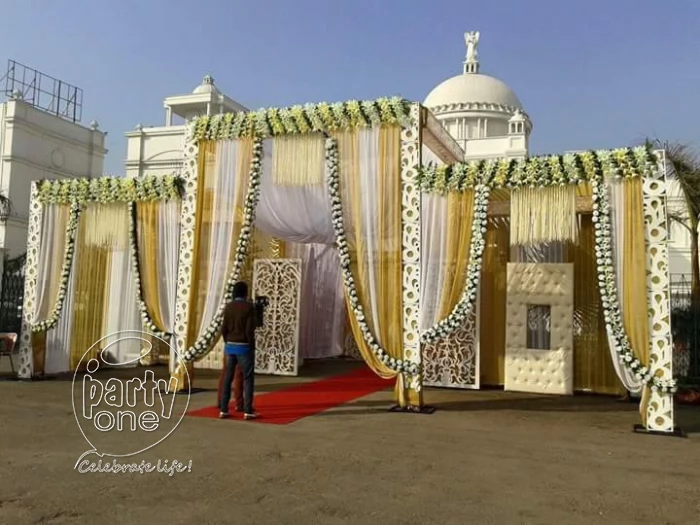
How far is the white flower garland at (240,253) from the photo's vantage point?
6945mm

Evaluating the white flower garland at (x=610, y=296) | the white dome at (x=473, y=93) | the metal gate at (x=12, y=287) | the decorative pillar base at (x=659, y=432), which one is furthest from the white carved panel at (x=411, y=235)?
the white dome at (x=473, y=93)

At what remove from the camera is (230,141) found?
23.6ft

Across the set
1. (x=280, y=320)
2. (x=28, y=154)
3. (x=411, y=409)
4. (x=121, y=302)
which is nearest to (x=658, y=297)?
(x=411, y=409)

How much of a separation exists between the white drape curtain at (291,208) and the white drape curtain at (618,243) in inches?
117

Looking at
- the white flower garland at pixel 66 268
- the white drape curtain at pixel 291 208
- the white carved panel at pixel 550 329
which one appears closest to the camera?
the white drape curtain at pixel 291 208

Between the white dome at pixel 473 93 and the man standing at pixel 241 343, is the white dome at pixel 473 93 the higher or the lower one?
the higher one

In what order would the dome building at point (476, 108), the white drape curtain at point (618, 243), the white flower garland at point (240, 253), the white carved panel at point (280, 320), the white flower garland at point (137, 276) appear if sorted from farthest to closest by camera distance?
the dome building at point (476, 108) < the white carved panel at point (280, 320) < the white flower garland at point (137, 276) < the white flower garland at point (240, 253) < the white drape curtain at point (618, 243)

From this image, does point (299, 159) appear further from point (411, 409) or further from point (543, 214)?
point (411, 409)

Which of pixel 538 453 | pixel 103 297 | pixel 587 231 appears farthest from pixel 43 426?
pixel 587 231

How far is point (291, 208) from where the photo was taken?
7.50 meters

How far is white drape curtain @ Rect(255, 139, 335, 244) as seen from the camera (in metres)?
7.07

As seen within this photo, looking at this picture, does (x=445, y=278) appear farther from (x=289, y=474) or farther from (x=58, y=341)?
(x=58, y=341)

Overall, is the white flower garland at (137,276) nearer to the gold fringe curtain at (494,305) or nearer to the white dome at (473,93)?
the gold fringe curtain at (494,305)

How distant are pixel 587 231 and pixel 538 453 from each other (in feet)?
13.2
